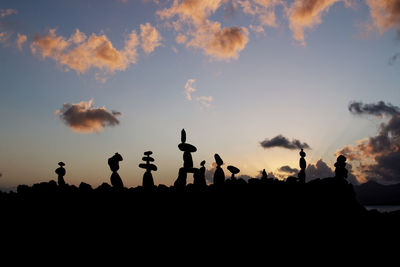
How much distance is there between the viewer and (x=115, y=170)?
2806cm

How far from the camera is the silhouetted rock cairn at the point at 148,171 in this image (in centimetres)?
2822

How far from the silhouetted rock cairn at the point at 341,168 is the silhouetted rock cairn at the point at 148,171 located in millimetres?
20442

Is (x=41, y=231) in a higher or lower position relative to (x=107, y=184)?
lower

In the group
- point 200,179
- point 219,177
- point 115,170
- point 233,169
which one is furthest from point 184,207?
point 233,169

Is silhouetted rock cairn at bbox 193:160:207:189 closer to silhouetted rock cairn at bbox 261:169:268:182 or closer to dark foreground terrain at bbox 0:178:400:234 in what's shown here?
dark foreground terrain at bbox 0:178:400:234

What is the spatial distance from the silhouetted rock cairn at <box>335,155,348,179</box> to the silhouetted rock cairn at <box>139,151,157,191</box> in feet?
67.1

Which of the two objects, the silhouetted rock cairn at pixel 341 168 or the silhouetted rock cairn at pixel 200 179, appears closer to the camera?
the silhouetted rock cairn at pixel 200 179

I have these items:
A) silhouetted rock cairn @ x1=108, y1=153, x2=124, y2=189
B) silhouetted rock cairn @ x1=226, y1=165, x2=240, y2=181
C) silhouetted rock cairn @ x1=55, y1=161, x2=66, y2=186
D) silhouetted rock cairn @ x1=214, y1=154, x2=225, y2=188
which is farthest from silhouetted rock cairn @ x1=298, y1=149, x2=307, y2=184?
silhouetted rock cairn @ x1=55, y1=161, x2=66, y2=186

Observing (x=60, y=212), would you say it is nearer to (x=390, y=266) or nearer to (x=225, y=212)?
(x=225, y=212)

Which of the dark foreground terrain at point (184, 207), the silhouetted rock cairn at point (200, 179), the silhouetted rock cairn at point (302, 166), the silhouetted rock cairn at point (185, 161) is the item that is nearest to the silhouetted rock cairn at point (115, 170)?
the dark foreground terrain at point (184, 207)

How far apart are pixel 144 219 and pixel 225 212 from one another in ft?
21.9

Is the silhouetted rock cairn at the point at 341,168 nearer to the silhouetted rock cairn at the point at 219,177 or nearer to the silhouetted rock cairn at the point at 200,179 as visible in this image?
the silhouetted rock cairn at the point at 219,177

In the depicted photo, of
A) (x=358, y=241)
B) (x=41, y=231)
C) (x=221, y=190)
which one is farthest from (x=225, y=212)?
(x=41, y=231)

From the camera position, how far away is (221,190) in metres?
27.9
